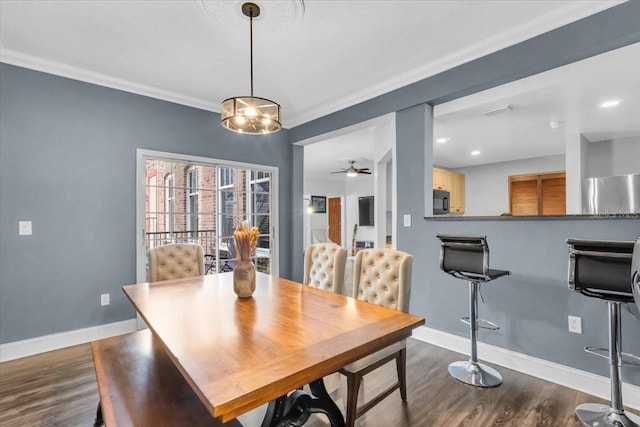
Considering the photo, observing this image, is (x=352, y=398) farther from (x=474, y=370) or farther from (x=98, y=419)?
(x=98, y=419)

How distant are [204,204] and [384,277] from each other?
268cm

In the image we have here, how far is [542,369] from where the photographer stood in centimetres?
225

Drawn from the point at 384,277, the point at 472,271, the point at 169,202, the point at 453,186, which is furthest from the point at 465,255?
the point at 453,186

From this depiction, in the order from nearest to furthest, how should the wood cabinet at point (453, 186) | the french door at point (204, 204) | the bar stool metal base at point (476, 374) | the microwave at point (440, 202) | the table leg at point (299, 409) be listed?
the table leg at point (299, 409) → the bar stool metal base at point (476, 374) → the french door at point (204, 204) → the microwave at point (440, 202) → the wood cabinet at point (453, 186)

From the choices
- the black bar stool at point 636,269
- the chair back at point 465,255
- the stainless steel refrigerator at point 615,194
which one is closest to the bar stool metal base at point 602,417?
the chair back at point 465,255

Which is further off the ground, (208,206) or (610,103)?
(610,103)

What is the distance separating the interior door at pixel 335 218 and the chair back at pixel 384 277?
7616mm

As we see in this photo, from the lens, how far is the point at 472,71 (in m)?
2.59

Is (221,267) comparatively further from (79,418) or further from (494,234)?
(494,234)

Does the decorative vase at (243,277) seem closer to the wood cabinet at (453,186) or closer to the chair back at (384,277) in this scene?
the chair back at (384,277)

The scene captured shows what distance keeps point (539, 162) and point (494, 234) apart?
14.9ft

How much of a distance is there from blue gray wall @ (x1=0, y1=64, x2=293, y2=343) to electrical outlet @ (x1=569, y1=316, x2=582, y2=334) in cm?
392

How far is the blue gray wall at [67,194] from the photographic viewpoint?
263cm

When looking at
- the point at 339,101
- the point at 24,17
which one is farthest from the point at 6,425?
the point at 339,101
